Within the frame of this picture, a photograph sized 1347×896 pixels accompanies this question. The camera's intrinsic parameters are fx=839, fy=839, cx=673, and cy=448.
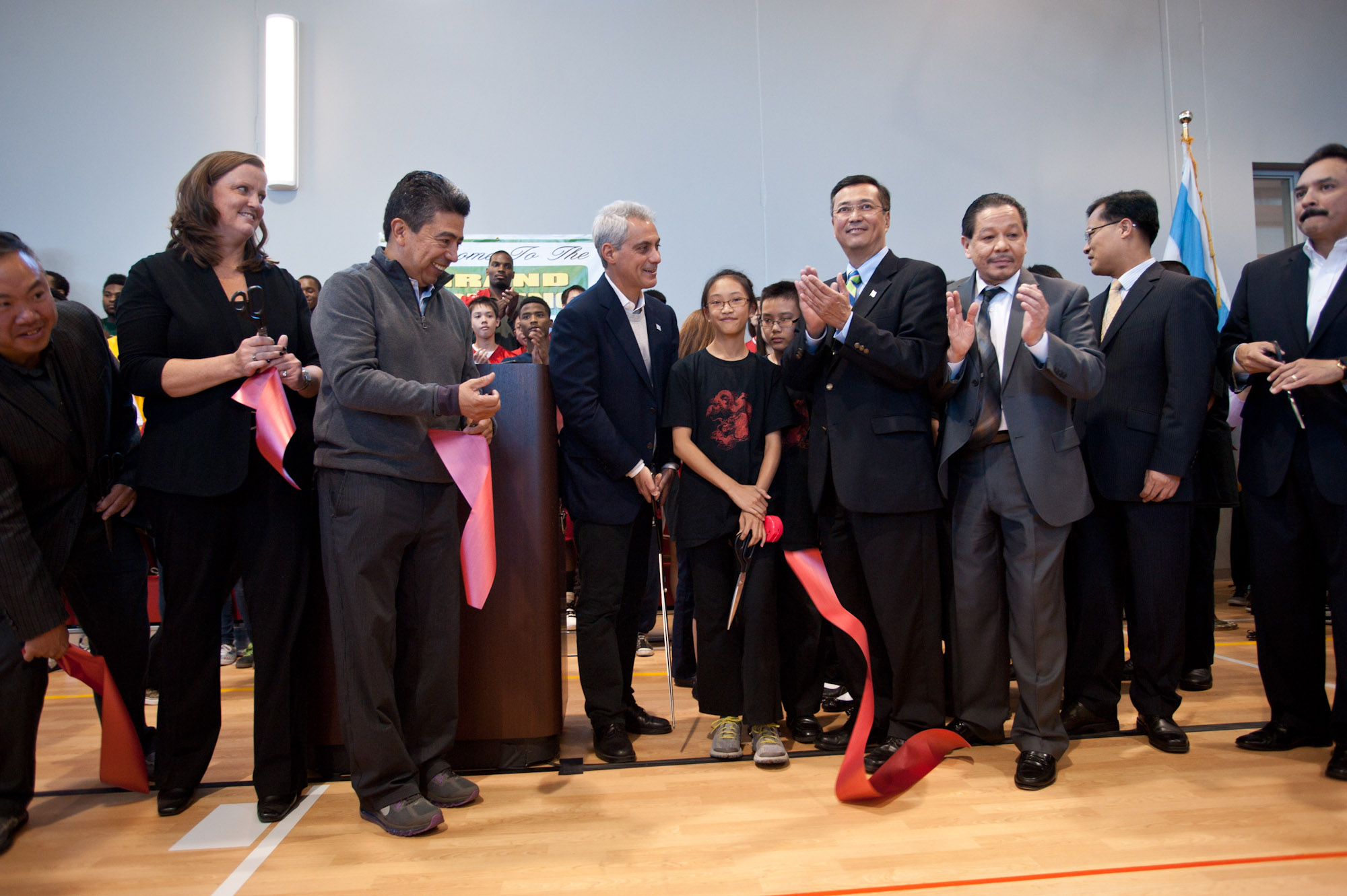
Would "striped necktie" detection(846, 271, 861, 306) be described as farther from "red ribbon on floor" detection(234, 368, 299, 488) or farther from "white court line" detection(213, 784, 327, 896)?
"white court line" detection(213, 784, 327, 896)

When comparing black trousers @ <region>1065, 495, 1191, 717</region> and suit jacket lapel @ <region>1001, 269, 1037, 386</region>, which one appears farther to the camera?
black trousers @ <region>1065, 495, 1191, 717</region>

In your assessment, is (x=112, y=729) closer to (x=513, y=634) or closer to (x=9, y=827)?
(x=9, y=827)

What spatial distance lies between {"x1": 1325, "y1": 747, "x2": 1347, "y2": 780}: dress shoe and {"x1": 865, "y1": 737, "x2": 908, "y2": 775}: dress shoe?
3.81 feet

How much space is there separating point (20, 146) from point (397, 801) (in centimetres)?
557

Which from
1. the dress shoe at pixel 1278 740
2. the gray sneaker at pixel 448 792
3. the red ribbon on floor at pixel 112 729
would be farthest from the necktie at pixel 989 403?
the red ribbon on floor at pixel 112 729

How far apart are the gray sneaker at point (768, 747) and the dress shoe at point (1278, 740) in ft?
4.76

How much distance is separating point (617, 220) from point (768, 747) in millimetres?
1748

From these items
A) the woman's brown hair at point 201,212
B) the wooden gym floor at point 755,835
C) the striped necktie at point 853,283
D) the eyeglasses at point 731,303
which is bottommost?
the wooden gym floor at point 755,835

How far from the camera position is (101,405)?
8.03ft

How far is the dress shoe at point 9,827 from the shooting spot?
6.88 feet

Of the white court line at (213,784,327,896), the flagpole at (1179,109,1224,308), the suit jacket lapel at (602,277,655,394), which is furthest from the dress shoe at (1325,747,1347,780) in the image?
the flagpole at (1179,109,1224,308)

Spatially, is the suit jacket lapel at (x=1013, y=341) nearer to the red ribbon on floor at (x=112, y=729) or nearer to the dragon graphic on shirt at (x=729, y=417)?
the dragon graphic on shirt at (x=729, y=417)

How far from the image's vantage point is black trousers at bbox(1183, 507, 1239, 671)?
3416 mm

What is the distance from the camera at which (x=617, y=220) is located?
9.10 feet
